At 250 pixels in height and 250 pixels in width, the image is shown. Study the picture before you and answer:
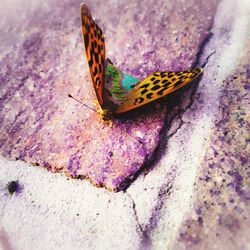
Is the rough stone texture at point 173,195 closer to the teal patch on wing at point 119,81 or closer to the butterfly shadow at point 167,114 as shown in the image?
the butterfly shadow at point 167,114

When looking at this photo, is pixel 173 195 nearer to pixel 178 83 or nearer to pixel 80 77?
pixel 178 83

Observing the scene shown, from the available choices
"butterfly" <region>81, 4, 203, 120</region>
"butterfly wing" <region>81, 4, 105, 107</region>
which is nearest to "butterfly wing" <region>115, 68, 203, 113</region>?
"butterfly" <region>81, 4, 203, 120</region>

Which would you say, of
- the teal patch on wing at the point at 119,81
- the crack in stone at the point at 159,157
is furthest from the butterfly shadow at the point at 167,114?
the teal patch on wing at the point at 119,81

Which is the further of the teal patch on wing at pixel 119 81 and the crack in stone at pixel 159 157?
the teal patch on wing at pixel 119 81

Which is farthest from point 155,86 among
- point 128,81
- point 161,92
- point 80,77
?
point 80,77

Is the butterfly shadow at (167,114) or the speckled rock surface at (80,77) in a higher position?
the speckled rock surface at (80,77)
